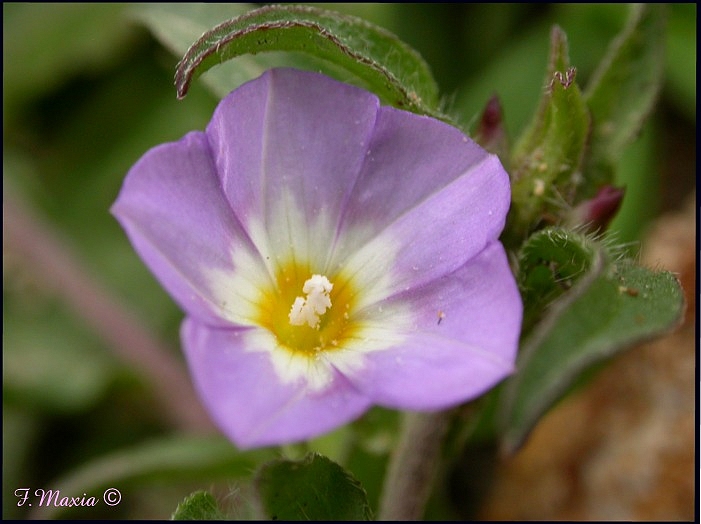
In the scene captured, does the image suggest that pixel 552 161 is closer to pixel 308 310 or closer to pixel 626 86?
pixel 626 86

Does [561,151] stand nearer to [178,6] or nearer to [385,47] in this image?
[385,47]

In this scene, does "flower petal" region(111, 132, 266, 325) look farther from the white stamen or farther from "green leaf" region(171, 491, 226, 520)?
"green leaf" region(171, 491, 226, 520)

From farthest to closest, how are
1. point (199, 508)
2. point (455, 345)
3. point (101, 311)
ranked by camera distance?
1. point (101, 311)
2. point (199, 508)
3. point (455, 345)

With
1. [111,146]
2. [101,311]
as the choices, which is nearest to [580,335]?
[101,311]

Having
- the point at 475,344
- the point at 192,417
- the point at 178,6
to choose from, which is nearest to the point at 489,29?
the point at 178,6

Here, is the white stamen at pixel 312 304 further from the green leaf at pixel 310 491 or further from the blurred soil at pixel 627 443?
the blurred soil at pixel 627 443

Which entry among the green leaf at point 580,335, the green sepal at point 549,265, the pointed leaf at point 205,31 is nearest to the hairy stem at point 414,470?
the green sepal at point 549,265
